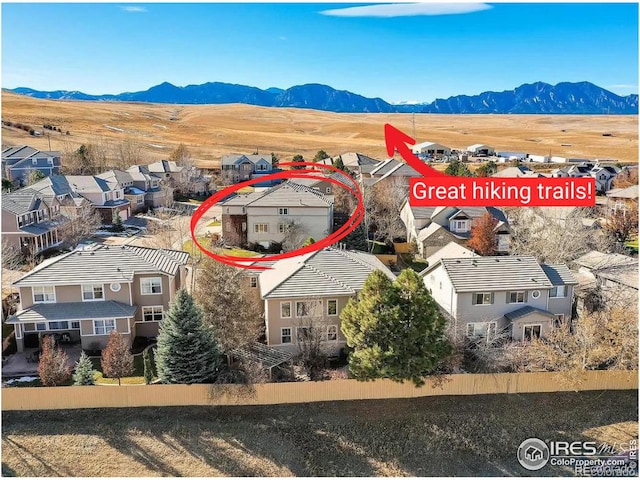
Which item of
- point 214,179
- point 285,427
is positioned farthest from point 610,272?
point 214,179

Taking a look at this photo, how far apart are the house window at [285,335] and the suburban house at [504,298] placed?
9294 millimetres

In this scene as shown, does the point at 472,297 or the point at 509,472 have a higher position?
the point at 472,297

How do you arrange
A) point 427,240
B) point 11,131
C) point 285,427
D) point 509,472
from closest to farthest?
point 509,472
point 285,427
point 427,240
point 11,131

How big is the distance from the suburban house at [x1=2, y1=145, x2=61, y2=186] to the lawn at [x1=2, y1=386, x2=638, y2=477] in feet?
228

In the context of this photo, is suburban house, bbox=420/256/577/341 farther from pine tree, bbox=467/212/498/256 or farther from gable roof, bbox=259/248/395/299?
pine tree, bbox=467/212/498/256

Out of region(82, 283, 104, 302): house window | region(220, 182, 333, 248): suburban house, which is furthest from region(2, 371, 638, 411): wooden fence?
region(220, 182, 333, 248): suburban house

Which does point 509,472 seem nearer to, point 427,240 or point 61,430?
point 61,430

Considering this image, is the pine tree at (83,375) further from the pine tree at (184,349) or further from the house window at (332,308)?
the house window at (332,308)

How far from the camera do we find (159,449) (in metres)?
21.6

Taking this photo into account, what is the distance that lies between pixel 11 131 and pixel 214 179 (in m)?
68.8

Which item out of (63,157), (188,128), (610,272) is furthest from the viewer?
(188,128)

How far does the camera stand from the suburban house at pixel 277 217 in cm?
4838

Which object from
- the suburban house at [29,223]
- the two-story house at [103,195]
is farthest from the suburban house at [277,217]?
the two-story house at [103,195]

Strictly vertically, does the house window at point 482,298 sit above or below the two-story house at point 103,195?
below
